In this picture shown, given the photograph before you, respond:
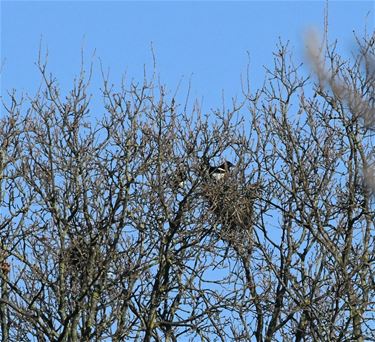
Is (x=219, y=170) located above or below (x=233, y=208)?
above

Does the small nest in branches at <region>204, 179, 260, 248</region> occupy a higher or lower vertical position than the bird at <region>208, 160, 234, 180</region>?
lower

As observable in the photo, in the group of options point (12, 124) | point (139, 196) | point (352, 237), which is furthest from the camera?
point (12, 124)

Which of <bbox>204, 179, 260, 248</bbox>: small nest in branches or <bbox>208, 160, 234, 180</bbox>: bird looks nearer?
<bbox>204, 179, 260, 248</bbox>: small nest in branches

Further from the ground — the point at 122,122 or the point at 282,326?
the point at 122,122

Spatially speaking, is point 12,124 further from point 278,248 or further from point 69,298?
point 278,248

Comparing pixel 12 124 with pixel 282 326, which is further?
pixel 12 124

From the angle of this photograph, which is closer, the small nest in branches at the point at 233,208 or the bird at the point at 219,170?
the small nest in branches at the point at 233,208

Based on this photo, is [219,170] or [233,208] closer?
[233,208]

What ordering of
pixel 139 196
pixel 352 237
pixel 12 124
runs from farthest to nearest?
pixel 12 124 → pixel 139 196 → pixel 352 237

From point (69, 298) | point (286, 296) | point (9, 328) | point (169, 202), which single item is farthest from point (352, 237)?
point (9, 328)

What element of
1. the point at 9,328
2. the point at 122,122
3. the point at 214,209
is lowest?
the point at 9,328

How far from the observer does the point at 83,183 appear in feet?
52.2

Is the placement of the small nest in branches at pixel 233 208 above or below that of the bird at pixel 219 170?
below

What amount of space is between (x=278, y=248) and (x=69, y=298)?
10.7 ft
